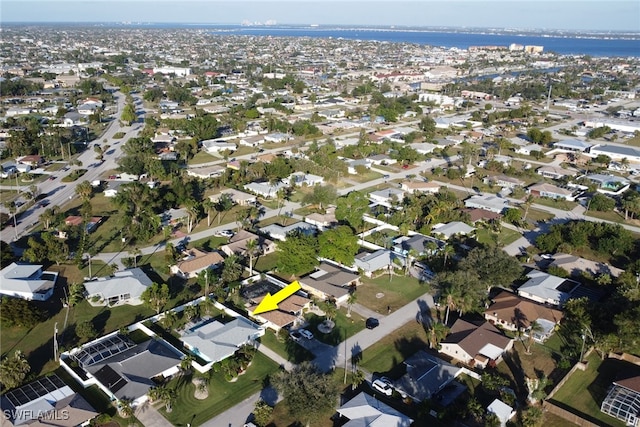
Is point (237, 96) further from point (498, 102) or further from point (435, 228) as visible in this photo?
point (435, 228)

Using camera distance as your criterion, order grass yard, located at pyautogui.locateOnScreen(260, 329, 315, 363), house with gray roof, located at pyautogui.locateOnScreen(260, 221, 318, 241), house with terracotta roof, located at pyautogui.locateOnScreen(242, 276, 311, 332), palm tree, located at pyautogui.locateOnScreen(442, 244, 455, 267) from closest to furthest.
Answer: grass yard, located at pyautogui.locateOnScreen(260, 329, 315, 363) → house with terracotta roof, located at pyautogui.locateOnScreen(242, 276, 311, 332) → palm tree, located at pyautogui.locateOnScreen(442, 244, 455, 267) → house with gray roof, located at pyautogui.locateOnScreen(260, 221, 318, 241)

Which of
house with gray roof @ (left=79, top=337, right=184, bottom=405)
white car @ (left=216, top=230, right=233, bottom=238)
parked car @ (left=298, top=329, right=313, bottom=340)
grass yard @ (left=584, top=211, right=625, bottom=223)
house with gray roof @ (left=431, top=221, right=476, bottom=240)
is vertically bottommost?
parked car @ (left=298, top=329, right=313, bottom=340)

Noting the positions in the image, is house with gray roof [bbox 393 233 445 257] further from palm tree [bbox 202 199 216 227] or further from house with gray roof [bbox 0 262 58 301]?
house with gray roof [bbox 0 262 58 301]

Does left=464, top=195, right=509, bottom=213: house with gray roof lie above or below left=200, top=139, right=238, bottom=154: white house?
below

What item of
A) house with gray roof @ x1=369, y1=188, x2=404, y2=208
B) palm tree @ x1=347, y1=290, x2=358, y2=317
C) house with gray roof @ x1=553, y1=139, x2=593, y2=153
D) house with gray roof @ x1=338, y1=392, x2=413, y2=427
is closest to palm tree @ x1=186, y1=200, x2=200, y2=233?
palm tree @ x1=347, y1=290, x2=358, y2=317

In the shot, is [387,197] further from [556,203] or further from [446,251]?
[556,203]

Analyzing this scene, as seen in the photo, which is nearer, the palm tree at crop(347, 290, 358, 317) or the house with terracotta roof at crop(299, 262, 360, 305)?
the palm tree at crop(347, 290, 358, 317)
